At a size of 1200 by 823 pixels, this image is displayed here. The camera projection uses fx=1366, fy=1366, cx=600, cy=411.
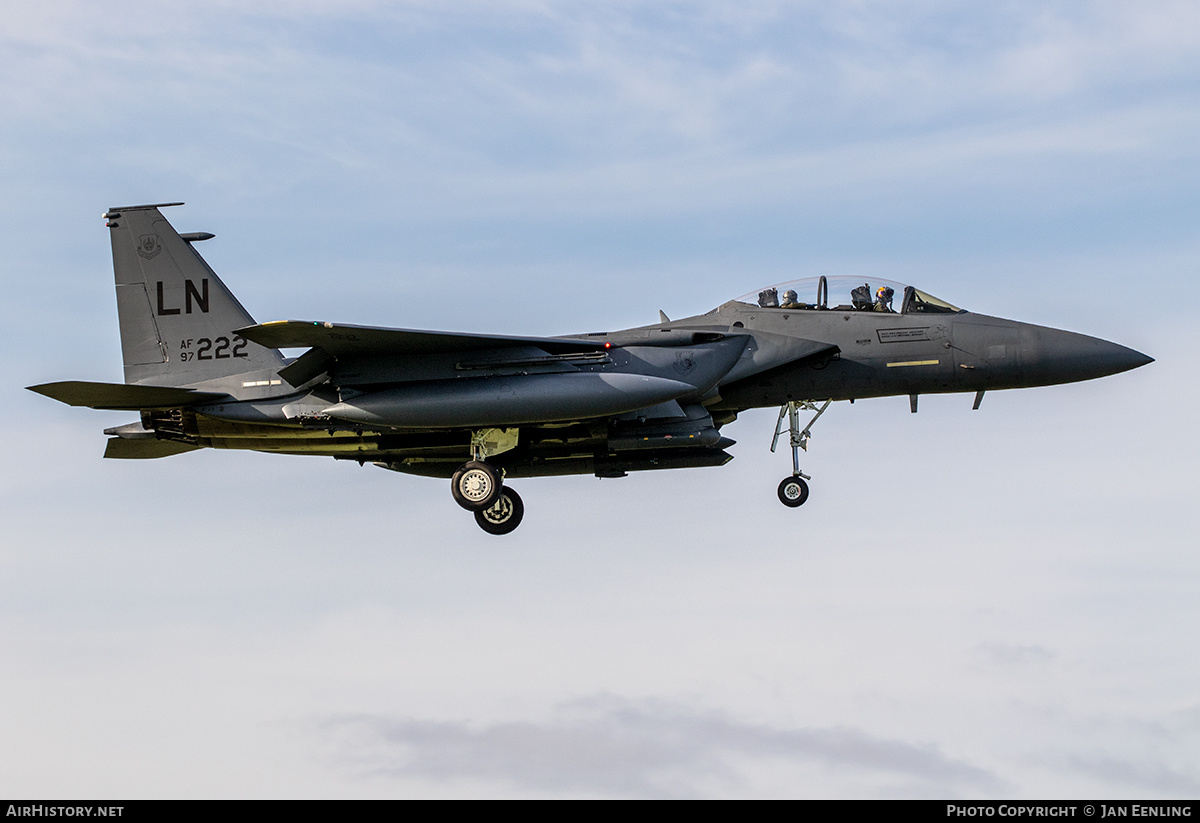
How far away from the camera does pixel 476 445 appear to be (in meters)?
18.7

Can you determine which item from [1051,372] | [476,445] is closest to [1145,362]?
[1051,372]

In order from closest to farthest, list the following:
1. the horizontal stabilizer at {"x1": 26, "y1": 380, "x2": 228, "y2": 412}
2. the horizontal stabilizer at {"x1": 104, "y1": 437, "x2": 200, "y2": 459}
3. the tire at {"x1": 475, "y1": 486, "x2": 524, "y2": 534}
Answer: the horizontal stabilizer at {"x1": 26, "y1": 380, "x2": 228, "y2": 412} → the horizontal stabilizer at {"x1": 104, "y1": 437, "x2": 200, "y2": 459} → the tire at {"x1": 475, "y1": 486, "x2": 524, "y2": 534}

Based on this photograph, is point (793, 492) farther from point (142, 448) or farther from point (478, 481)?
point (142, 448)

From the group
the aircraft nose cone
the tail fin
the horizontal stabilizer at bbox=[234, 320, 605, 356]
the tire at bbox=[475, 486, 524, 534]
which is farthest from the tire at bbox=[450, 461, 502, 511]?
the aircraft nose cone

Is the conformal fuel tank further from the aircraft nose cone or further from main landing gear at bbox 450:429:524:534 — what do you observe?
the aircraft nose cone

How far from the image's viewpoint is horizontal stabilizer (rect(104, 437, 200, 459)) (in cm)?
1950

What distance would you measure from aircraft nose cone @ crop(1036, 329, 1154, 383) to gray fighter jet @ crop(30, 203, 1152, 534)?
2 centimetres

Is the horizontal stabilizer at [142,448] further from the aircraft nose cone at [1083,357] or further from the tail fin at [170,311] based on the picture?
the aircraft nose cone at [1083,357]

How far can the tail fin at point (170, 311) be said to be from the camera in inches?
762

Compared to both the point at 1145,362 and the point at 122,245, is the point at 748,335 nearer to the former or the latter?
the point at 1145,362

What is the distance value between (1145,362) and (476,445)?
9.10 m

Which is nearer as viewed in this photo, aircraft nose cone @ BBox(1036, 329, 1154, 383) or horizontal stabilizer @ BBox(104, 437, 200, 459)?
aircraft nose cone @ BBox(1036, 329, 1154, 383)

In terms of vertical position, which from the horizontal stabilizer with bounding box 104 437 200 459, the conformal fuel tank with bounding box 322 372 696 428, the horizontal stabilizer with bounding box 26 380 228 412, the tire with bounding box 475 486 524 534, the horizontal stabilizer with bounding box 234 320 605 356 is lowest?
the tire with bounding box 475 486 524 534

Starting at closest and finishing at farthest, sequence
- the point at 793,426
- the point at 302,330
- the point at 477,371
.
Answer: the point at 302,330
the point at 477,371
the point at 793,426
